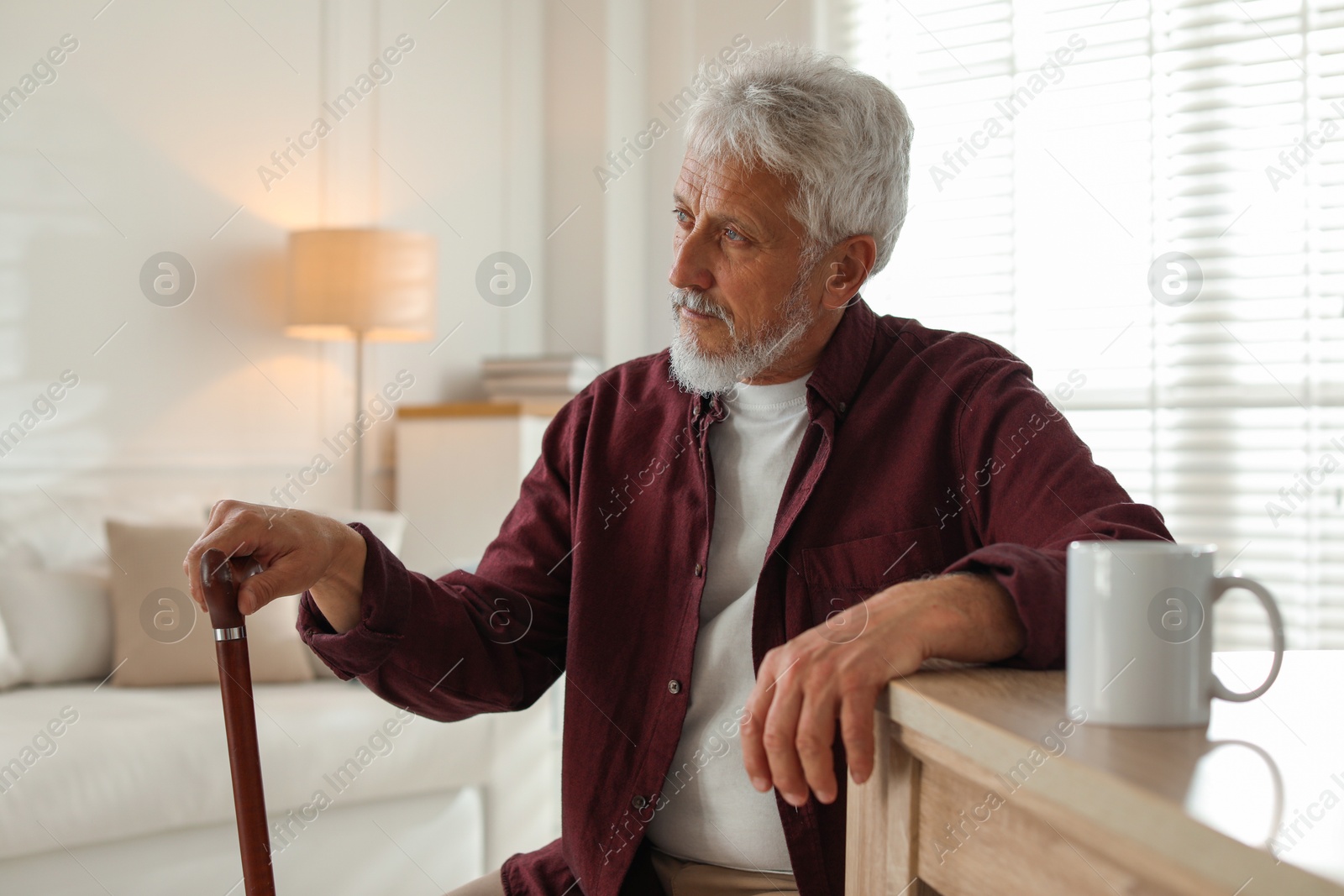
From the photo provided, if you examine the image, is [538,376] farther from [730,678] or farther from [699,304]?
[730,678]

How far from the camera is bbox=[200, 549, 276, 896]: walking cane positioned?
928 millimetres

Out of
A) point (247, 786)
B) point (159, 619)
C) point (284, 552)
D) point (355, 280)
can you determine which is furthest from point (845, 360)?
point (355, 280)

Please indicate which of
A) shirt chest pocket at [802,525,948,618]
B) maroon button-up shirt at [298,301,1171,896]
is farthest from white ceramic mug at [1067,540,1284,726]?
shirt chest pocket at [802,525,948,618]

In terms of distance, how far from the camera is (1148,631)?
0.63 m

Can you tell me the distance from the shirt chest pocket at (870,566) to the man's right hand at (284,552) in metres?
0.47

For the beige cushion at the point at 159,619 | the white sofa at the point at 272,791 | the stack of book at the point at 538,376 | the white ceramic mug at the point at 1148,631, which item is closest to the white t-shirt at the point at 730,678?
the white ceramic mug at the point at 1148,631

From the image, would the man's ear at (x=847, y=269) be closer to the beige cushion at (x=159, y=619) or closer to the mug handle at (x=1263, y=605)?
the mug handle at (x=1263, y=605)

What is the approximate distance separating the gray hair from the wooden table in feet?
2.35

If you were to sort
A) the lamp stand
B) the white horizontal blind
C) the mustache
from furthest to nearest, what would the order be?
the lamp stand
the white horizontal blind
the mustache

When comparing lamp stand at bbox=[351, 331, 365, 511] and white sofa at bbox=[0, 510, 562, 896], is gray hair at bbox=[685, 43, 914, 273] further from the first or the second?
lamp stand at bbox=[351, 331, 365, 511]

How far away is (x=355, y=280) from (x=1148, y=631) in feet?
8.58

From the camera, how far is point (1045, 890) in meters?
0.58

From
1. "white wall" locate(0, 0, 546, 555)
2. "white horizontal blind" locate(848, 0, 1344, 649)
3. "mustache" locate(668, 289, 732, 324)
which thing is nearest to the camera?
"mustache" locate(668, 289, 732, 324)

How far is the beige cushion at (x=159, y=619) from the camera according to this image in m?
2.25
